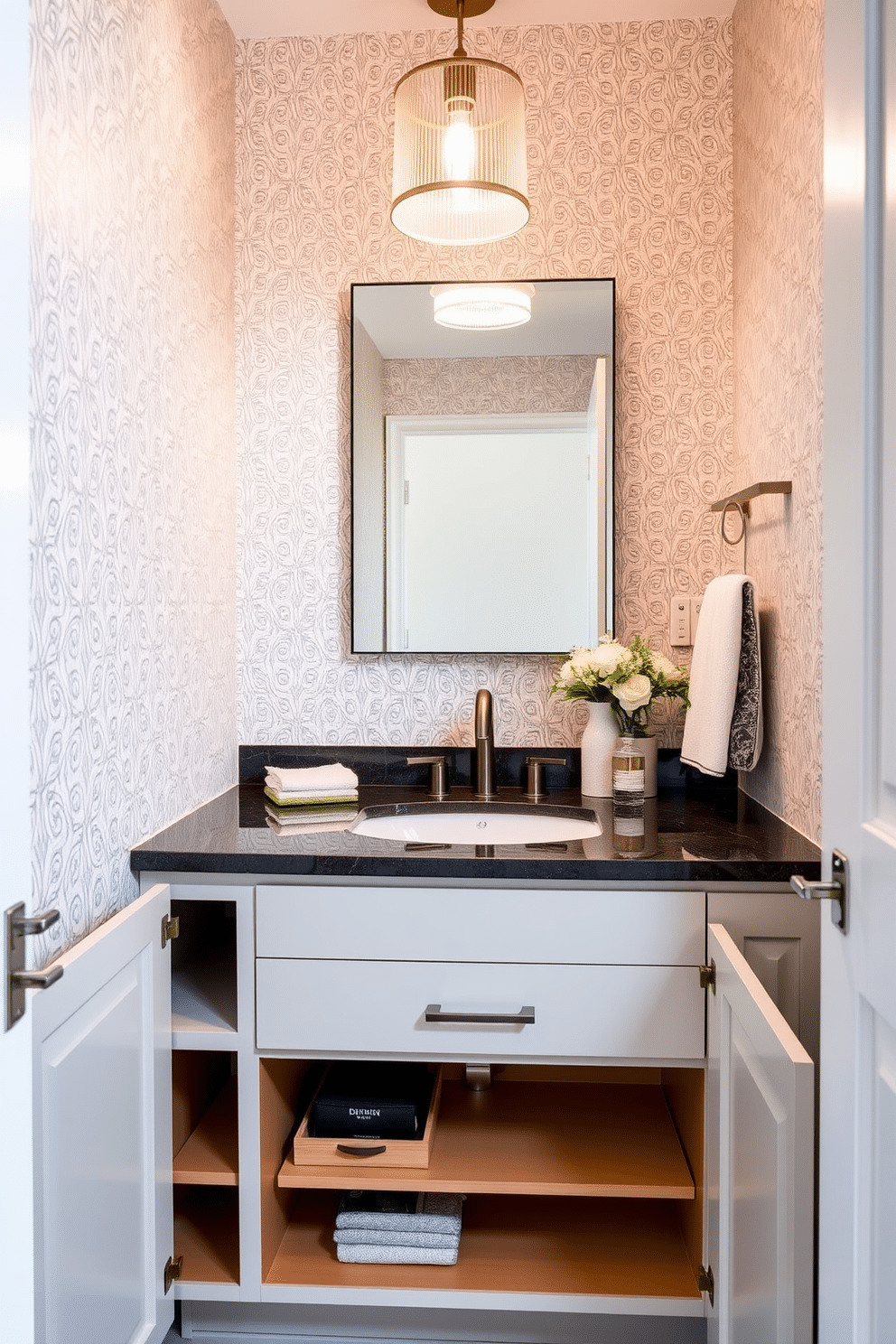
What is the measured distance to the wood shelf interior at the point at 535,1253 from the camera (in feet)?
5.49

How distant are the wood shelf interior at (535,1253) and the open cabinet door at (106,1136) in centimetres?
29

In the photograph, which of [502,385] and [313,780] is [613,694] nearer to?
[313,780]

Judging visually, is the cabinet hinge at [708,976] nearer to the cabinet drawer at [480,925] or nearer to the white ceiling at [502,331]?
the cabinet drawer at [480,925]

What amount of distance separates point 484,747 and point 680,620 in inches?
20.5

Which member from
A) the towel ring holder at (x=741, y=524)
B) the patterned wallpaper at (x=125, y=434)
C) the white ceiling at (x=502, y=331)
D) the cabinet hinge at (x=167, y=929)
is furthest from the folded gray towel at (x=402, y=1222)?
the white ceiling at (x=502, y=331)

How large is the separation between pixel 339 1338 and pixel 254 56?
2576 millimetres

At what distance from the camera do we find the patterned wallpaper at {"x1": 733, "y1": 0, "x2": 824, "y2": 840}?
1562mm

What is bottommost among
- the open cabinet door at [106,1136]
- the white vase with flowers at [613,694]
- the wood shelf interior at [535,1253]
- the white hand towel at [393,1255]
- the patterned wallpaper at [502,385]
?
the wood shelf interior at [535,1253]

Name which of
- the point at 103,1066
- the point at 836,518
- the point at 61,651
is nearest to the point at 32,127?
the point at 61,651

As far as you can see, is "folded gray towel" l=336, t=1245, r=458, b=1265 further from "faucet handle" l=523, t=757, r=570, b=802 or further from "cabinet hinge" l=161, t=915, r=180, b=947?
"faucet handle" l=523, t=757, r=570, b=802

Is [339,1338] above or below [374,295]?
below

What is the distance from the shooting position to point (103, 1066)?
127 cm

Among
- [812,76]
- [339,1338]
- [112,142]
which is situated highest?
[812,76]

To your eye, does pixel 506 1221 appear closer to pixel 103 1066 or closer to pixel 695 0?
pixel 103 1066
